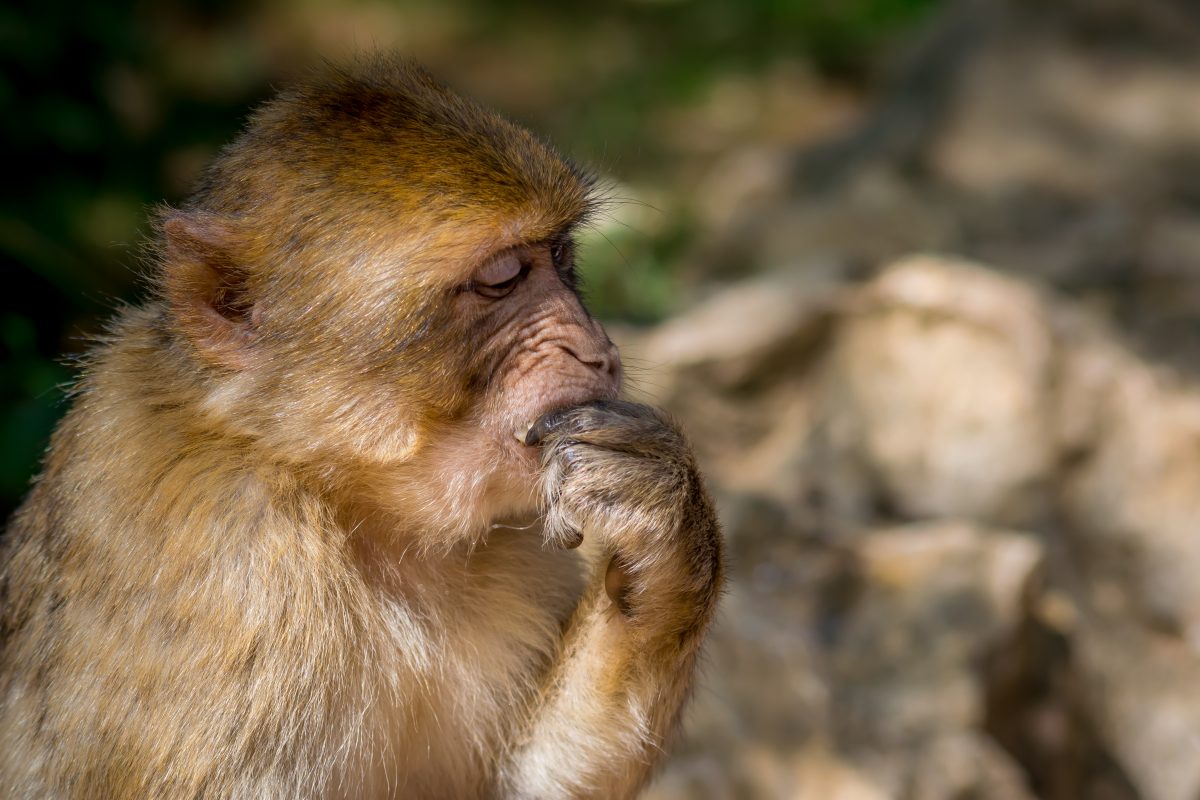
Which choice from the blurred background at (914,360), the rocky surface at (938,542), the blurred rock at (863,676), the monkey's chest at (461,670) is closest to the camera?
the monkey's chest at (461,670)

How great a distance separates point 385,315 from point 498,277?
0.89 feet

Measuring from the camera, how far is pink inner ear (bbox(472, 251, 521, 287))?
10.1 feet

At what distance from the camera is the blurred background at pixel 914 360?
4.61 metres

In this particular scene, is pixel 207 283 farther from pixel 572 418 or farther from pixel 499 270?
pixel 572 418

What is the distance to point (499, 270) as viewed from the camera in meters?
3.11

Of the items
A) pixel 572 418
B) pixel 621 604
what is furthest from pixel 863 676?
pixel 572 418

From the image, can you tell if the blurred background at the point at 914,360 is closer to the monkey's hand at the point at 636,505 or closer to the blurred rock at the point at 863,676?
the blurred rock at the point at 863,676

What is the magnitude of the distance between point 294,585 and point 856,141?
238 inches

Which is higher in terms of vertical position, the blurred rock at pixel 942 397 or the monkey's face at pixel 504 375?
the monkey's face at pixel 504 375

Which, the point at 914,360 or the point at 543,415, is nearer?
the point at 543,415

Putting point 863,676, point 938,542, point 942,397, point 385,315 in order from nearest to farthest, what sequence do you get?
point 385,315 < point 863,676 < point 938,542 < point 942,397

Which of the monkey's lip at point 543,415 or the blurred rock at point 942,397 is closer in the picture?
the monkey's lip at point 543,415

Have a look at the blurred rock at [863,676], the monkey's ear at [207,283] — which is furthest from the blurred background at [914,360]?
the monkey's ear at [207,283]

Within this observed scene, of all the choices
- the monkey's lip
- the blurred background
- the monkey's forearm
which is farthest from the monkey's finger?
the blurred background
